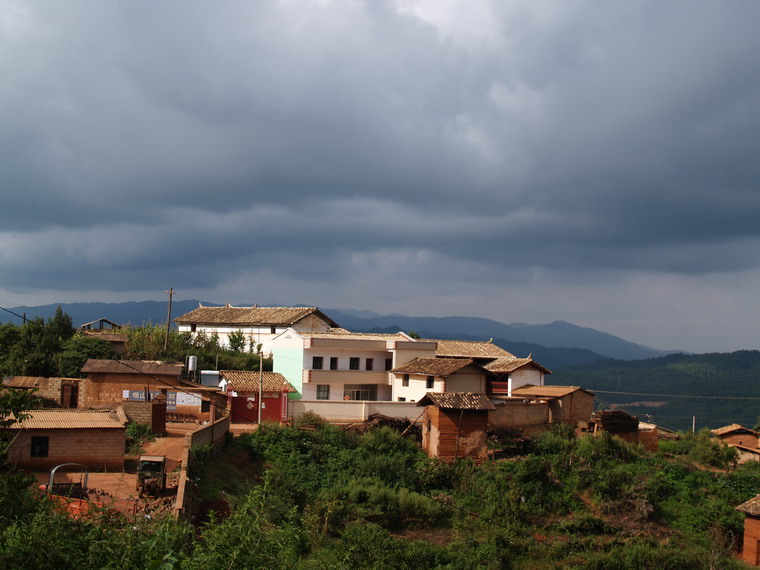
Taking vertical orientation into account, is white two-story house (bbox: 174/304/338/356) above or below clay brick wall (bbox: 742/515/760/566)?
above

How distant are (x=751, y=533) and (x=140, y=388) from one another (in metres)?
28.5

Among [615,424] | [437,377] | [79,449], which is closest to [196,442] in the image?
[79,449]

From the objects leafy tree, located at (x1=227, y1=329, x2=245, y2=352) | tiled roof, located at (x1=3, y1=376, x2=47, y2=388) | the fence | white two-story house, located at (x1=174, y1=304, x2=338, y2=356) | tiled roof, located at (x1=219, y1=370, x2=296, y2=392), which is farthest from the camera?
white two-story house, located at (x1=174, y1=304, x2=338, y2=356)

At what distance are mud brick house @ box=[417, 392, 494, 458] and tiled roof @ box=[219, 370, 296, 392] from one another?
9.20m

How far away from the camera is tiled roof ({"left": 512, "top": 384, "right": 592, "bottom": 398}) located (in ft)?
123

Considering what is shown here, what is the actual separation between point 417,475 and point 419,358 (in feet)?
44.5

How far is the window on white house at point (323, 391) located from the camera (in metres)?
40.3

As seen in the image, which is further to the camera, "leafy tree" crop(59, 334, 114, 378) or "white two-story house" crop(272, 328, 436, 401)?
"white two-story house" crop(272, 328, 436, 401)

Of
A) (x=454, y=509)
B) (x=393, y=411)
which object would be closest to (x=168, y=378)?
(x=393, y=411)

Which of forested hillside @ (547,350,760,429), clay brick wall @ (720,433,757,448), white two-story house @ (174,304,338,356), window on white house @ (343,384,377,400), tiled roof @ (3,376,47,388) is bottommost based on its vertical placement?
forested hillside @ (547,350,760,429)

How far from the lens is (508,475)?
29.1 meters

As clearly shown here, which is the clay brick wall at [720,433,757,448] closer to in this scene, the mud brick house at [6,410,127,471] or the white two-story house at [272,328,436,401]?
the white two-story house at [272,328,436,401]

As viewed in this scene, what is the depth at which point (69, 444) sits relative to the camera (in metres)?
23.4

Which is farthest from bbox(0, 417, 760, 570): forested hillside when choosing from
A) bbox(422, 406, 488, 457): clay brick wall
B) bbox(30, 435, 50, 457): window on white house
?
bbox(30, 435, 50, 457): window on white house
